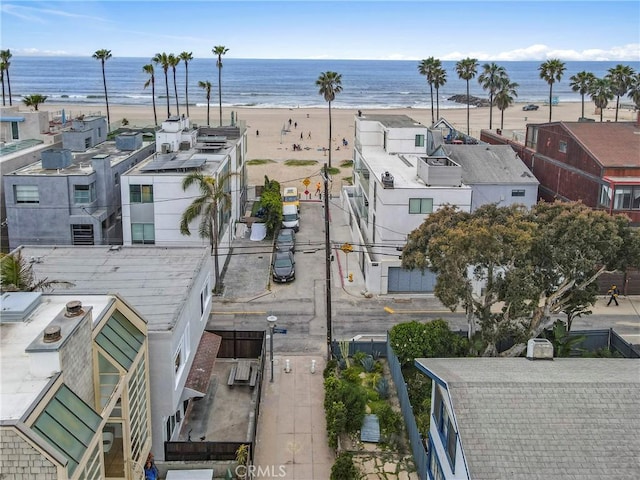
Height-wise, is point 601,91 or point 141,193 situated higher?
point 601,91

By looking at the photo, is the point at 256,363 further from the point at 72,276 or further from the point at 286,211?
the point at 286,211

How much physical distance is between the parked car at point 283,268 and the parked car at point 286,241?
6.68ft

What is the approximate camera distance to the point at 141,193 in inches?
1500

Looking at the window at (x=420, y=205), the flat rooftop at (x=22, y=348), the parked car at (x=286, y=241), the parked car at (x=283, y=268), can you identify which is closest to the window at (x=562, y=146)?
the window at (x=420, y=205)

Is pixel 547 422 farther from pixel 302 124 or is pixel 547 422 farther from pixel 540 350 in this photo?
pixel 302 124

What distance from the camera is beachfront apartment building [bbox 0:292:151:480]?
12.0m

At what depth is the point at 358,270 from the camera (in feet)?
140

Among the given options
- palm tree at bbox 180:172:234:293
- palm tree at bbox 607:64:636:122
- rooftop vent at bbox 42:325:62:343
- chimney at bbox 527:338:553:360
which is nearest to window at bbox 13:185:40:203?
palm tree at bbox 180:172:234:293

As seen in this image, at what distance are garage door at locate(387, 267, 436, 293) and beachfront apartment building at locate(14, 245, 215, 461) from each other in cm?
1321


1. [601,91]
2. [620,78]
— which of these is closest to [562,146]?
[601,91]

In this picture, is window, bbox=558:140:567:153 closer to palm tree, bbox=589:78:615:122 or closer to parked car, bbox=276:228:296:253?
parked car, bbox=276:228:296:253

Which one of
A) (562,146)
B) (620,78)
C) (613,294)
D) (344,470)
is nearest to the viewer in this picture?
(344,470)

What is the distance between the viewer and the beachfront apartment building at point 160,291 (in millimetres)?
21453

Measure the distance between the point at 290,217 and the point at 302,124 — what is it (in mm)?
73302
